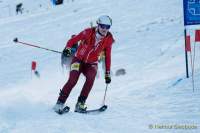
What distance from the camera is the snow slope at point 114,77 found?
791 centimetres

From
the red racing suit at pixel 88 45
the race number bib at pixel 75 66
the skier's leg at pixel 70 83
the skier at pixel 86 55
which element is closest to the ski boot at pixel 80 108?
the skier at pixel 86 55

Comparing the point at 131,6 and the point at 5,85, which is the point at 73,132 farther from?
the point at 131,6

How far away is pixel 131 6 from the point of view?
27359mm

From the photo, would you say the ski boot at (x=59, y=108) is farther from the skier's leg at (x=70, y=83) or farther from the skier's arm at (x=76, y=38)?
the skier's arm at (x=76, y=38)

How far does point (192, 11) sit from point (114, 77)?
4391 mm

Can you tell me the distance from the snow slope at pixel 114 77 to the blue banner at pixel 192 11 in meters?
1.35

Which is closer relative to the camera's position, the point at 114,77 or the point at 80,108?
the point at 80,108

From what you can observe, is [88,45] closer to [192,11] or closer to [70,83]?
[70,83]

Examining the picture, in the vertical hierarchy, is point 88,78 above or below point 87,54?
below

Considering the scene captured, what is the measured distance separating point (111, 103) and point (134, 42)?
390 inches

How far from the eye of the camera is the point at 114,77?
47.7 feet

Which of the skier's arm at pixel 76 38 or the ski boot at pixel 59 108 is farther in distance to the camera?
the skier's arm at pixel 76 38

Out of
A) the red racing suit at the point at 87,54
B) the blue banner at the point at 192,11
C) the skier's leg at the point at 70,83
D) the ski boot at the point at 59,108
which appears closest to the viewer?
the ski boot at the point at 59,108

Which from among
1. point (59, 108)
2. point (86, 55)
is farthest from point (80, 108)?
point (86, 55)
